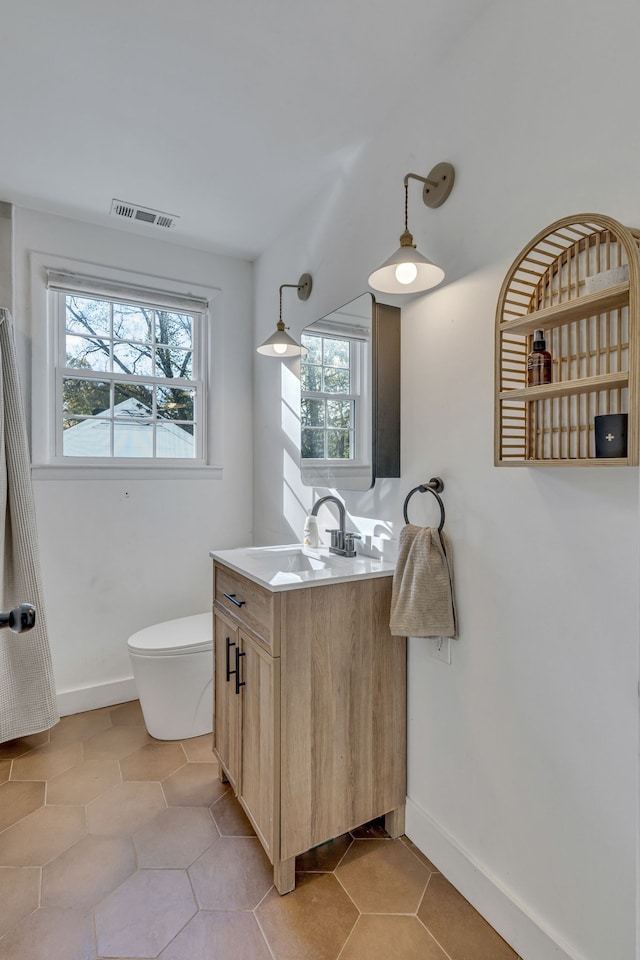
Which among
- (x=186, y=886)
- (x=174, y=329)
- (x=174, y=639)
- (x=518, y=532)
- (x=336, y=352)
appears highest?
(x=174, y=329)

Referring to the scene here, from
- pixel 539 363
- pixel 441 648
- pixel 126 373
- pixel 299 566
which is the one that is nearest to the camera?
pixel 539 363

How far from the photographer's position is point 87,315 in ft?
8.62

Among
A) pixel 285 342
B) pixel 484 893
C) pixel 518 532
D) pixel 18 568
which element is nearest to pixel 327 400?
pixel 285 342

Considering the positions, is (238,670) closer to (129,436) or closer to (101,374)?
(129,436)

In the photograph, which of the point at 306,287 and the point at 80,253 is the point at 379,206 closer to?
the point at 306,287

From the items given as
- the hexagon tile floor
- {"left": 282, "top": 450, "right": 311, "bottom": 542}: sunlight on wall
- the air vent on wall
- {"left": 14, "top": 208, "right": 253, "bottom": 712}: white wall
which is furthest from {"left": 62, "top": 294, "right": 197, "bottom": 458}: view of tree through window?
the hexagon tile floor

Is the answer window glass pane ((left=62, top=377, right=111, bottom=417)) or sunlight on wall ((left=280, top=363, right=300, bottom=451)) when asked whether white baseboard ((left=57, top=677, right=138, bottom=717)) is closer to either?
window glass pane ((left=62, top=377, right=111, bottom=417))

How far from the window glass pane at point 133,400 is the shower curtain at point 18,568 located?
0.51 metres

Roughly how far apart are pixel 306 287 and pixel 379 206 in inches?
23.5

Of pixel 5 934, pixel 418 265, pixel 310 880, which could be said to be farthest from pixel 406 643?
pixel 5 934

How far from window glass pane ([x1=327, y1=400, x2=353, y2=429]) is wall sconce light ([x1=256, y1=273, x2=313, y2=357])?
0.36m

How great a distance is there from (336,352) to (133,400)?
1.34 metres

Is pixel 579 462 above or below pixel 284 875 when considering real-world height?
above

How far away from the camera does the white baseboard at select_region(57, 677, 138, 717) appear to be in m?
2.55
